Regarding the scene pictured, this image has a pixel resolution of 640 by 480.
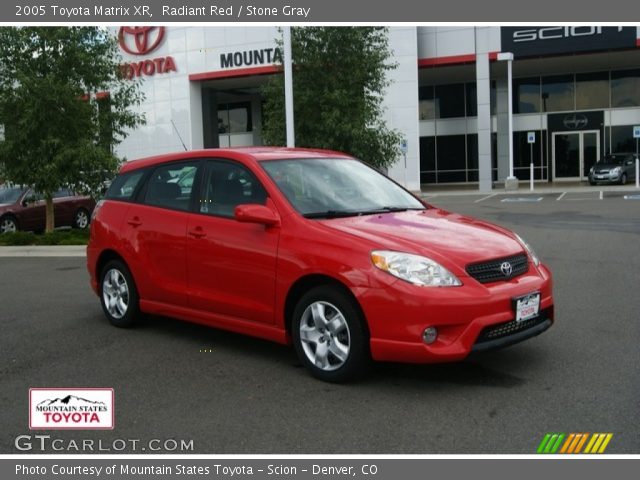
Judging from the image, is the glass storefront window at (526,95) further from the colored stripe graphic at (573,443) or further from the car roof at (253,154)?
the colored stripe graphic at (573,443)

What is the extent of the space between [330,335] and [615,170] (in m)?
30.5

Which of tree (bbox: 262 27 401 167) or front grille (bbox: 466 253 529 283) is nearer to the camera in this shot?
front grille (bbox: 466 253 529 283)

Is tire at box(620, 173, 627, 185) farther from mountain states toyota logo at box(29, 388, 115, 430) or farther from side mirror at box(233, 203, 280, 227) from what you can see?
mountain states toyota logo at box(29, 388, 115, 430)

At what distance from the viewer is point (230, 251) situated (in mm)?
5738

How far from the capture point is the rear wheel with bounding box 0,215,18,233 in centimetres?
1758

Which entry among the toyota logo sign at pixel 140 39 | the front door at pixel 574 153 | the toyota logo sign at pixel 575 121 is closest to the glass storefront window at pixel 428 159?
the front door at pixel 574 153

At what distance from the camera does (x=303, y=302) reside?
17.1ft

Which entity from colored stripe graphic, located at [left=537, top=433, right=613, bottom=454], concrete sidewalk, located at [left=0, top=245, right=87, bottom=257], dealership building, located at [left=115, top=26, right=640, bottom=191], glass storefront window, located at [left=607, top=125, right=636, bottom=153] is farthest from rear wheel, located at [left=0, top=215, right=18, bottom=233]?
glass storefront window, located at [left=607, top=125, right=636, bottom=153]

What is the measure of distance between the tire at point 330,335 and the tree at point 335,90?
529 inches

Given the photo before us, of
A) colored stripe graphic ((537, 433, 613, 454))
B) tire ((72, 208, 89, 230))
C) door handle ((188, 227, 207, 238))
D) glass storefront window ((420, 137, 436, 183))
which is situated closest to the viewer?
colored stripe graphic ((537, 433, 613, 454))

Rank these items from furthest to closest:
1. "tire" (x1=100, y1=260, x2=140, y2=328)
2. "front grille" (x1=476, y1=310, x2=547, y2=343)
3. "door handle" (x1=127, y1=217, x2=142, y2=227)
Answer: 1. "tire" (x1=100, y1=260, x2=140, y2=328)
2. "door handle" (x1=127, y1=217, x2=142, y2=227)
3. "front grille" (x1=476, y1=310, x2=547, y2=343)

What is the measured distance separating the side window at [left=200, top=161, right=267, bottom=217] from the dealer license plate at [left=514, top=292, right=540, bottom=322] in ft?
6.94

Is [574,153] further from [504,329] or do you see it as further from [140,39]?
[504,329]
